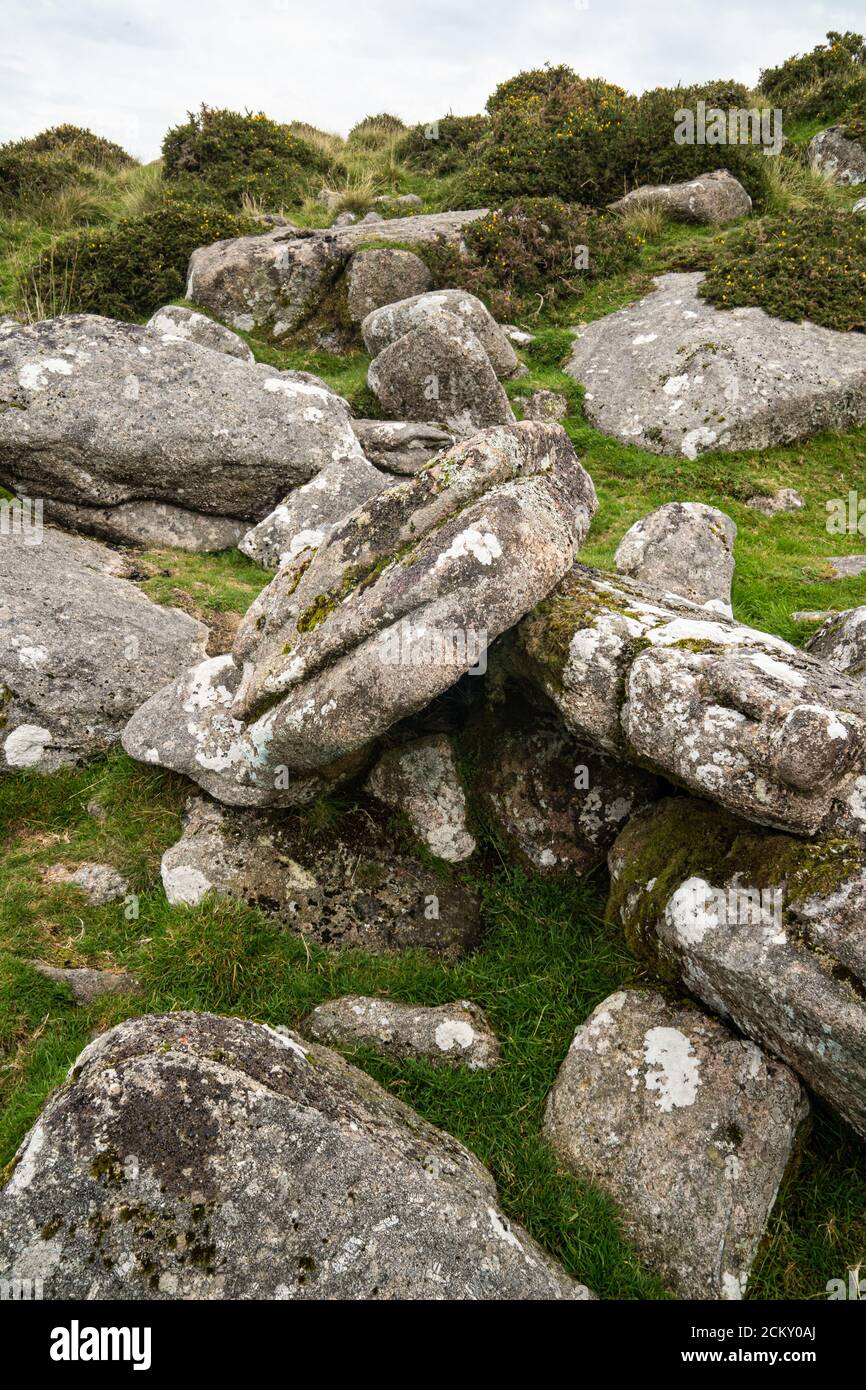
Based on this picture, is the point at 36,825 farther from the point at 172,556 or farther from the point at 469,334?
the point at 469,334

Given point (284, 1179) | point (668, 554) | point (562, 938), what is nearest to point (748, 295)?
point (668, 554)

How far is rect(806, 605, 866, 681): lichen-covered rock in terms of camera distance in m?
8.66

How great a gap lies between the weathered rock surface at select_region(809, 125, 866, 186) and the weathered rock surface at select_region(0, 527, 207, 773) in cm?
2337

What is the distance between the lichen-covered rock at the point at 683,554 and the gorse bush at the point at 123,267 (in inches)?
517

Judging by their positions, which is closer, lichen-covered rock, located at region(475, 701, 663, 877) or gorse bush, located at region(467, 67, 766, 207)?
lichen-covered rock, located at region(475, 701, 663, 877)

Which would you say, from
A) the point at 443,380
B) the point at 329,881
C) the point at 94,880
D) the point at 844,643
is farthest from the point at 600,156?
the point at 94,880

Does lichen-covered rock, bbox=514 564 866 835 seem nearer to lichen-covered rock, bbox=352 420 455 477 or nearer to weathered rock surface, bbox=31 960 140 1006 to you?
weathered rock surface, bbox=31 960 140 1006

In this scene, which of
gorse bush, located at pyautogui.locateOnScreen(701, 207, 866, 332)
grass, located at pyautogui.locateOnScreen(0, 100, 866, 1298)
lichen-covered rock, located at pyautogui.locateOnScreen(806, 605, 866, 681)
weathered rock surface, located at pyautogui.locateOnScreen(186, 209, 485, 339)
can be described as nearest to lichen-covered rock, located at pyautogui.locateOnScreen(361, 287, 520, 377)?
weathered rock surface, located at pyautogui.locateOnScreen(186, 209, 485, 339)

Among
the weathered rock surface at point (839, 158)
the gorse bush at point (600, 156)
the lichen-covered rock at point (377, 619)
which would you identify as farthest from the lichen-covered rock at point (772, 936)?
the weathered rock surface at point (839, 158)

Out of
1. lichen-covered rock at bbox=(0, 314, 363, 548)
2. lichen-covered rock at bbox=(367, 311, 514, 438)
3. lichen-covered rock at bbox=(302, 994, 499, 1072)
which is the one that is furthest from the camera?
lichen-covered rock at bbox=(367, 311, 514, 438)

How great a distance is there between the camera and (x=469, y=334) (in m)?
14.9

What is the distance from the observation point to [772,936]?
219 inches

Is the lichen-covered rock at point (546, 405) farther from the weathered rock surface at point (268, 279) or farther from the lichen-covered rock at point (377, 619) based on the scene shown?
the lichen-covered rock at point (377, 619)
